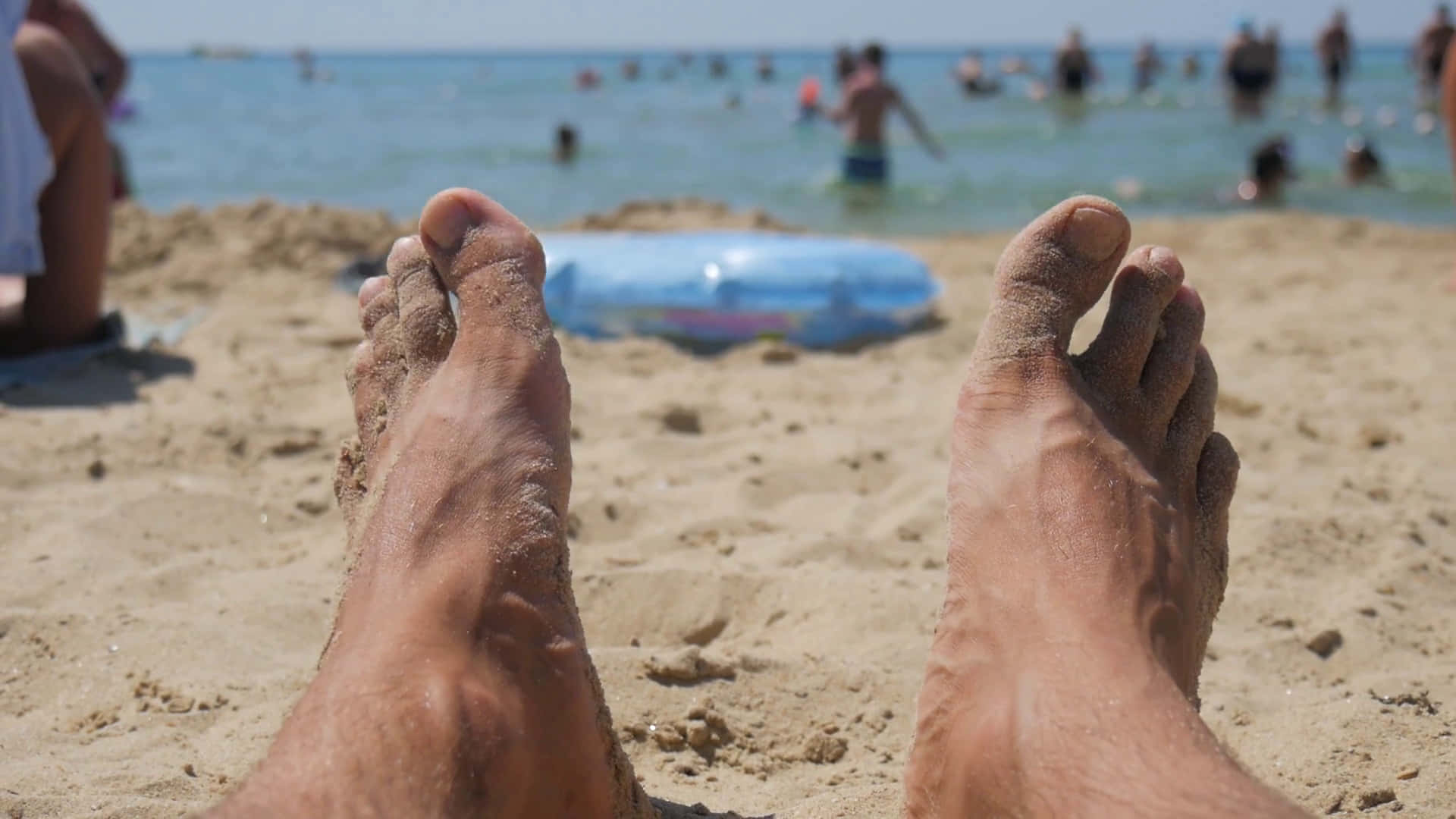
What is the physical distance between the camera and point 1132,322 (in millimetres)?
1751

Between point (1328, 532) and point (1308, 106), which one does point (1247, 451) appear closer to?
point (1328, 532)

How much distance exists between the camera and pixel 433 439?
1.54 m

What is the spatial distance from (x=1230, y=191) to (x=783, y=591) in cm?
837

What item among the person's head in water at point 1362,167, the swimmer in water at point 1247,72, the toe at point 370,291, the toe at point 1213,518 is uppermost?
the toe at point 370,291

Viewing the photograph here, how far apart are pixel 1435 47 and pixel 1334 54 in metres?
4.24

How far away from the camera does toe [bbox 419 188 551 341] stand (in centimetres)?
165

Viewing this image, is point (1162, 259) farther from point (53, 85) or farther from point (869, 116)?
point (869, 116)

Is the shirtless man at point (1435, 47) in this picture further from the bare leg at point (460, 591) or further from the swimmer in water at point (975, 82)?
the bare leg at point (460, 591)

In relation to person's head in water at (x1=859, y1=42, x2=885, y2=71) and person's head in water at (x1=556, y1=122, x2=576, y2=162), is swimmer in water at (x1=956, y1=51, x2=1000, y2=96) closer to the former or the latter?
person's head in water at (x1=556, y1=122, x2=576, y2=162)

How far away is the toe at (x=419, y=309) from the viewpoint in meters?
1.72

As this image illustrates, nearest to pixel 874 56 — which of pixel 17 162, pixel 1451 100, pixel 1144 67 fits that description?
pixel 1451 100

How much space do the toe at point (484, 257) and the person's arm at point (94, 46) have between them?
2.93 meters

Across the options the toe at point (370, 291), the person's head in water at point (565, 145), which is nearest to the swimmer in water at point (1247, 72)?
the person's head in water at point (565, 145)

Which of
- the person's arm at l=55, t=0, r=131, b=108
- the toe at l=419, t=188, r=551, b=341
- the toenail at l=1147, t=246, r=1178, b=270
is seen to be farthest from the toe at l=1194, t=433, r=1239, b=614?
the person's arm at l=55, t=0, r=131, b=108
